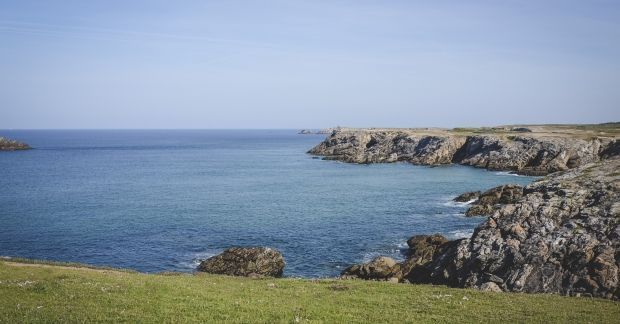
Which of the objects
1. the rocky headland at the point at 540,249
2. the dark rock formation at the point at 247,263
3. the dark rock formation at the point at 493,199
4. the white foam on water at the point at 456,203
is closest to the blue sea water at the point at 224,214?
the white foam on water at the point at 456,203

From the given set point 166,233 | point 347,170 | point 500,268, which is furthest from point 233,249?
point 347,170

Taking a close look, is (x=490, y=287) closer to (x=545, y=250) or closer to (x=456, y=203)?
(x=545, y=250)

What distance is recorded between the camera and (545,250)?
126ft

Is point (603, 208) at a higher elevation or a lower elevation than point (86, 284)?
higher

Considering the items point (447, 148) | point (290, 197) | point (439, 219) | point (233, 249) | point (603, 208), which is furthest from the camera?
point (447, 148)

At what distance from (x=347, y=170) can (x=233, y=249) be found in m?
97.9

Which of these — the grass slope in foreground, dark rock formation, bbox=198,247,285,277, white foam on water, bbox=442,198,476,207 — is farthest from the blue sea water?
the grass slope in foreground

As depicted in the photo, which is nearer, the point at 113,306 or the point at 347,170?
the point at 113,306

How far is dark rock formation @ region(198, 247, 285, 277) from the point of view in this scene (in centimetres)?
4891

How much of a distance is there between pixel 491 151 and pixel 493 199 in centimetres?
7371

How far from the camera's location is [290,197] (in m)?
96.2

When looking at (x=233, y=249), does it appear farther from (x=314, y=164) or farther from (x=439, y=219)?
(x=314, y=164)

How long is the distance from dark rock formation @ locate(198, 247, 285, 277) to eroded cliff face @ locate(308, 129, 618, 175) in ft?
318

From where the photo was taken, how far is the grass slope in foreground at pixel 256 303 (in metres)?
23.0
